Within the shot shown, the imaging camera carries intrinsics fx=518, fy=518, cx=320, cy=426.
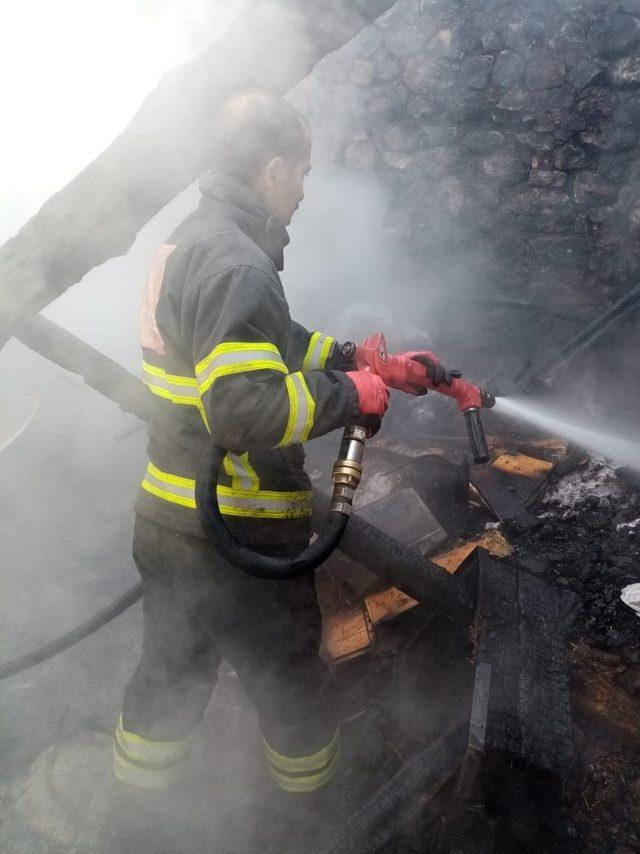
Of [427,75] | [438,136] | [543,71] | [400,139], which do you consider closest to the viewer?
[543,71]

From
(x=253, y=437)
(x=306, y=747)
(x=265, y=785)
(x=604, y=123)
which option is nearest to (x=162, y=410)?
(x=253, y=437)

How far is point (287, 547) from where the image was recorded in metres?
2.08

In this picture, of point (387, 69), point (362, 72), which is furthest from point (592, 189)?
point (362, 72)

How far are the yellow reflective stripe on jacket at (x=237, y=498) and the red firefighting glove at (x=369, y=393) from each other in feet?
1.62

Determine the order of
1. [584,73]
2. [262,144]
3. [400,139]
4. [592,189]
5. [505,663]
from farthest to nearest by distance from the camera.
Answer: [400,139], [592,189], [584,73], [505,663], [262,144]

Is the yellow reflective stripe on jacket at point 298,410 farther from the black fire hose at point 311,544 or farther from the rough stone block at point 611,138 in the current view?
the rough stone block at point 611,138

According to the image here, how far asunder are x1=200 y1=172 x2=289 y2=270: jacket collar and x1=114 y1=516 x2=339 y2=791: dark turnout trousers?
119cm

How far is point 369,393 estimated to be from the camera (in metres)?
1.83

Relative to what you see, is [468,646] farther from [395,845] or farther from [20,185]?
[20,185]

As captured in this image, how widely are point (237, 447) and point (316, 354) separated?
909 mm

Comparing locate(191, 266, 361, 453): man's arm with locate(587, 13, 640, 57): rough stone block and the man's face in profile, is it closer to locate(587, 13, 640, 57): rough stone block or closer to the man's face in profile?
the man's face in profile

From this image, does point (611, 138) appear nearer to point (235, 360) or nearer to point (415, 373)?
point (415, 373)

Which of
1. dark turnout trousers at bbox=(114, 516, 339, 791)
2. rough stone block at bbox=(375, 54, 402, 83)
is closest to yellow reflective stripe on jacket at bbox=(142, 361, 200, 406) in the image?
dark turnout trousers at bbox=(114, 516, 339, 791)

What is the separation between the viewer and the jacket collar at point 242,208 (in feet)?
6.27
